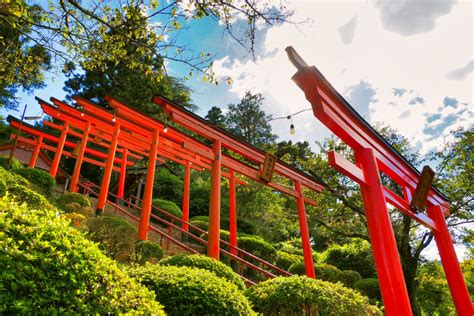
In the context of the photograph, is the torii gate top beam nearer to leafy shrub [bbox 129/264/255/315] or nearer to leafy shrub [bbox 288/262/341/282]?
leafy shrub [bbox 129/264/255/315]

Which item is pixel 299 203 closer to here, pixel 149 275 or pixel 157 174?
pixel 149 275

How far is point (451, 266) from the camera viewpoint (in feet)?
25.5

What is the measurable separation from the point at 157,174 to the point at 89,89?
26.1 feet

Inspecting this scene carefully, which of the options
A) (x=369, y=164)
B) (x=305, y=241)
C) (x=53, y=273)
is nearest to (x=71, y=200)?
(x=305, y=241)

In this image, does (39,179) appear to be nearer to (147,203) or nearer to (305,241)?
(147,203)

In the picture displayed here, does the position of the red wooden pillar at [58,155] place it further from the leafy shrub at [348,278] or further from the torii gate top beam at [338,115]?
the leafy shrub at [348,278]

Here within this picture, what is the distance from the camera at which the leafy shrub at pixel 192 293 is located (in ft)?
10.3

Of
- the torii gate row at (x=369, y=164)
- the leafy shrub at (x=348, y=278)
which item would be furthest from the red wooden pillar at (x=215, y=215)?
the leafy shrub at (x=348, y=278)

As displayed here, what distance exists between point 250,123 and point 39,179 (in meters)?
24.1

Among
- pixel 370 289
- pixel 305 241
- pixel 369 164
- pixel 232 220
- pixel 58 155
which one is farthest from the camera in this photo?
pixel 58 155

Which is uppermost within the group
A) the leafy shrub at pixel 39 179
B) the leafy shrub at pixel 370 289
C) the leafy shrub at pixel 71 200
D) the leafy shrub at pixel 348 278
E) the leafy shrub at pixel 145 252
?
the leafy shrub at pixel 39 179

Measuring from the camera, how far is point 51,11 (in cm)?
463

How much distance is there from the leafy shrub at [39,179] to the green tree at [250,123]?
870 inches

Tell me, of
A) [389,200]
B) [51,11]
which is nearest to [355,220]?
[389,200]
